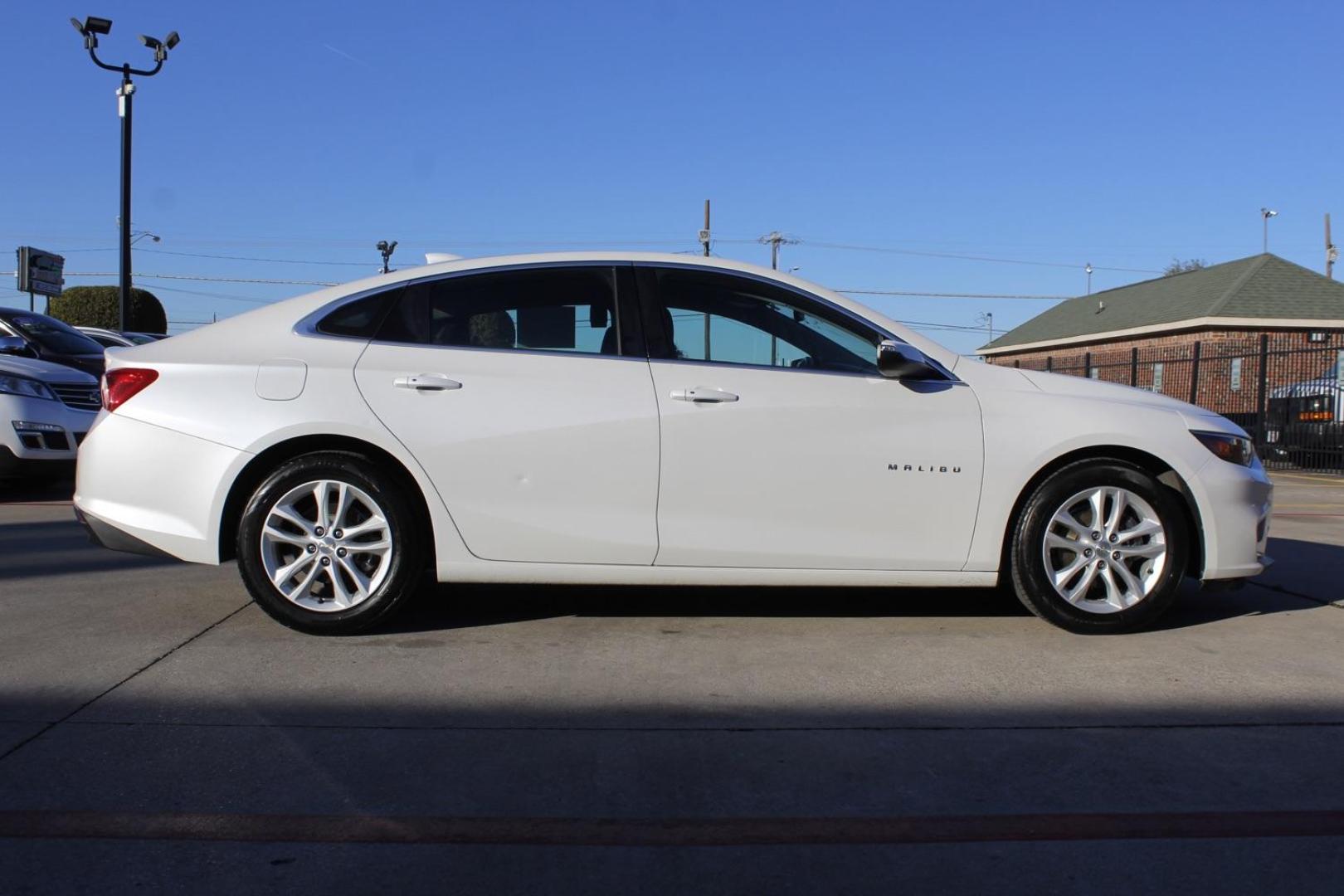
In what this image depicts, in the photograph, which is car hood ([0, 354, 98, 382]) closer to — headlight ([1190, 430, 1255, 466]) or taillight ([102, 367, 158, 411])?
taillight ([102, 367, 158, 411])

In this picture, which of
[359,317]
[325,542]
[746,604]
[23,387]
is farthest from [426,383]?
[23,387]

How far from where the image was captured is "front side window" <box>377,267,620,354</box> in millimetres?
4840

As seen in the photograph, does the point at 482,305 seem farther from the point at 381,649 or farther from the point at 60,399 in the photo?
the point at 60,399

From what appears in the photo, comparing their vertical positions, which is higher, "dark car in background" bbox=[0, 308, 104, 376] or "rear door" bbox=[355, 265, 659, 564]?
"dark car in background" bbox=[0, 308, 104, 376]

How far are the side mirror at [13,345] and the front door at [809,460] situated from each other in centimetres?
994

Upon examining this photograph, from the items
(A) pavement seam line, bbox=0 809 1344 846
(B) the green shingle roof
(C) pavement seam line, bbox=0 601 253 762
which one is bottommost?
(A) pavement seam line, bbox=0 809 1344 846

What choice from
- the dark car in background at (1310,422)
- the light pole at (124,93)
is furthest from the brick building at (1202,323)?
the light pole at (124,93)

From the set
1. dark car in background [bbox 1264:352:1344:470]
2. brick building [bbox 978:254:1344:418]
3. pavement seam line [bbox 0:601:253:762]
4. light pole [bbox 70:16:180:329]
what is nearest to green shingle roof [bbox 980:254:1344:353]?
brick building [bbox 978:254:1344:418]

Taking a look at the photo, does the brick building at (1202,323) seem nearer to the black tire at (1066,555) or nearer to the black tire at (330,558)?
the black tire at (1066,555)

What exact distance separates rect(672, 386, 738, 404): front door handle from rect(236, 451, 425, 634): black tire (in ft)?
3.97

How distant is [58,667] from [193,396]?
1.17 meters

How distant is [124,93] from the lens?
20.0 meters

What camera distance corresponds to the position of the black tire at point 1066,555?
478 centimetres

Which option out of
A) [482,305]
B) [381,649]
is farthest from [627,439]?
[381,649]
